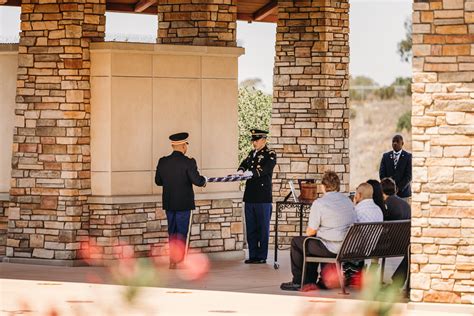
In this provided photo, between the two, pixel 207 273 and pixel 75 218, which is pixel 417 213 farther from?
pixel 75 218

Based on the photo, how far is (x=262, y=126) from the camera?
22.0 meters

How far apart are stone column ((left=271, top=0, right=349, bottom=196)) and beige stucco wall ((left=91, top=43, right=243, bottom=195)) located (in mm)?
2587

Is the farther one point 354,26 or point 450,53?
point 354,26

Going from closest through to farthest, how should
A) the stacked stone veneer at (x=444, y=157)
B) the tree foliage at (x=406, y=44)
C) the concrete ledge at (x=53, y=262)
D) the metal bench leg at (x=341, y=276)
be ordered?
the stacked stone veneer at (x=444, y=157), the metal bench leg at (x=341, y=276), the concrete ledge at (x=53, y=262), the tree foliage at (x=406, y=44)

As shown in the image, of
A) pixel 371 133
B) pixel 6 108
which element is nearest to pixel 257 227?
pixel 6 108

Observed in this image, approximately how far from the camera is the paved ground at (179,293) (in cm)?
1059

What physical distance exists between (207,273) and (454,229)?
4.33m

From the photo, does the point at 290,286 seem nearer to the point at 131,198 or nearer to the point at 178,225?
the point at 178,225

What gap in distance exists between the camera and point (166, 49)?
1539 cm

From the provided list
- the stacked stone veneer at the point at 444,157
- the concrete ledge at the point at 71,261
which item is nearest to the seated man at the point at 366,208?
the stacked stone veneer at the point at 444,157

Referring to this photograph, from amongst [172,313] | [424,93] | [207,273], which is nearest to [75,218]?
[207,273]

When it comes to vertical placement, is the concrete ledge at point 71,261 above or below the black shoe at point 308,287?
below

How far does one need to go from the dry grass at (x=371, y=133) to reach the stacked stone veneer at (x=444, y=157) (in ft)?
141

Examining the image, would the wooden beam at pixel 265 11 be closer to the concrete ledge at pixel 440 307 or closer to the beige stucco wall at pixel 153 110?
the beige stucco wall at pixel 153 110
